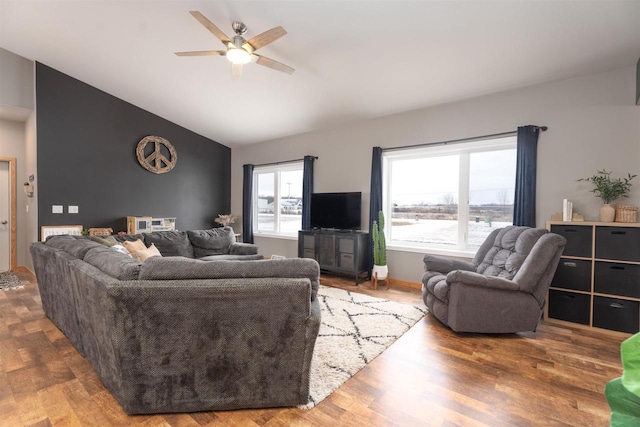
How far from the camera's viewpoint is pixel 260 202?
272 inches

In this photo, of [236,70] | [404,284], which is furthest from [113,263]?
[404,284]

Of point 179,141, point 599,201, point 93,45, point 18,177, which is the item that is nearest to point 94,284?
point 93,45

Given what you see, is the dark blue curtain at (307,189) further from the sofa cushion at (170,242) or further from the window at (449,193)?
the sofa cushion at (170,242)

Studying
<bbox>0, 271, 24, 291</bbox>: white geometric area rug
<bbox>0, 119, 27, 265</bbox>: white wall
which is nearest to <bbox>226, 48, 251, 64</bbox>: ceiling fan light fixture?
<bbox>0, 271, 24, 291</bbox>: white geometric area rug

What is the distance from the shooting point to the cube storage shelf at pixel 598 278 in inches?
110

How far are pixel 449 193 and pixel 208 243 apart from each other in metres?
3.69

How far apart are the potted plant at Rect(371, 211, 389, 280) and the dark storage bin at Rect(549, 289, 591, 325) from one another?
201 cm

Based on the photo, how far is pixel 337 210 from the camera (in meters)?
5.12

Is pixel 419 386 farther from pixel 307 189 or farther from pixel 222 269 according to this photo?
pixel 307 189

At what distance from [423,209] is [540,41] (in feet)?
8.09

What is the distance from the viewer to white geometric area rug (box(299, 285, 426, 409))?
2100 millimetres

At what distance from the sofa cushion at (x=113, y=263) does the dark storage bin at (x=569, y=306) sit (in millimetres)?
3922

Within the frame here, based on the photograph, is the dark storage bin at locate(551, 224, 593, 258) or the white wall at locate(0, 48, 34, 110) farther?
the white wall at locate(0, 48, 34, 110)

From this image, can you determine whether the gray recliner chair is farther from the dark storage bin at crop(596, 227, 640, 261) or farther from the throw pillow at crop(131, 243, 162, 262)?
the throw pillow at crop(131, 243, 162, 262)
